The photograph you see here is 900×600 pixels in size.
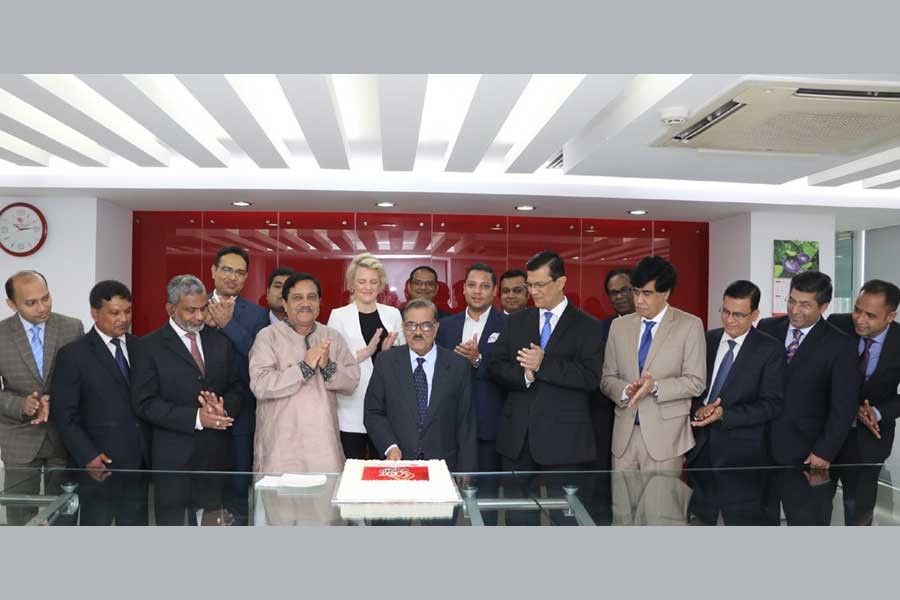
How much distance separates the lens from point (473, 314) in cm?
423

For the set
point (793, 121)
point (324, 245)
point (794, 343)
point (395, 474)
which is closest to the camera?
point (395, 474)

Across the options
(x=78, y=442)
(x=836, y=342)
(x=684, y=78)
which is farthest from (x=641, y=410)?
(x=78, y=442)

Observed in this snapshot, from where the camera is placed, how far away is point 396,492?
212cm

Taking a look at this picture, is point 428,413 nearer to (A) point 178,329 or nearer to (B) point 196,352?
(B) point 196,352

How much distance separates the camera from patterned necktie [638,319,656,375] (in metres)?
3.37

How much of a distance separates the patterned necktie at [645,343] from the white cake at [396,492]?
1.37 m

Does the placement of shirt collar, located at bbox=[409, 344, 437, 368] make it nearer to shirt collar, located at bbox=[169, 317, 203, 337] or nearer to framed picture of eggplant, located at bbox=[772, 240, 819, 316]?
shirt collar, located at bbox=[169, 317, 203, 337]

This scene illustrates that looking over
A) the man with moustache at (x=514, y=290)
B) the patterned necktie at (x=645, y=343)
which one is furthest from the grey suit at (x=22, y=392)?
the patterned necktie at (x=645, y=343)

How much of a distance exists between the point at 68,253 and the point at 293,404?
4245 millimetres

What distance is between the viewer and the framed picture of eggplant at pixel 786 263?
6895 mm

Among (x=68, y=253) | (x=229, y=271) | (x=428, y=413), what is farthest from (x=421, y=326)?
(x=68, y=253)

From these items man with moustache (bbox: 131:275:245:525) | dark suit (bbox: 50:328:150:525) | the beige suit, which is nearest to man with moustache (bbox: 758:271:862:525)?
the beige suit

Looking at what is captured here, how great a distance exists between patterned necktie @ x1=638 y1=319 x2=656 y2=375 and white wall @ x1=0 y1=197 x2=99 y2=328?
17.0 ft

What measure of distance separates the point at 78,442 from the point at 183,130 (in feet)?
6.96
